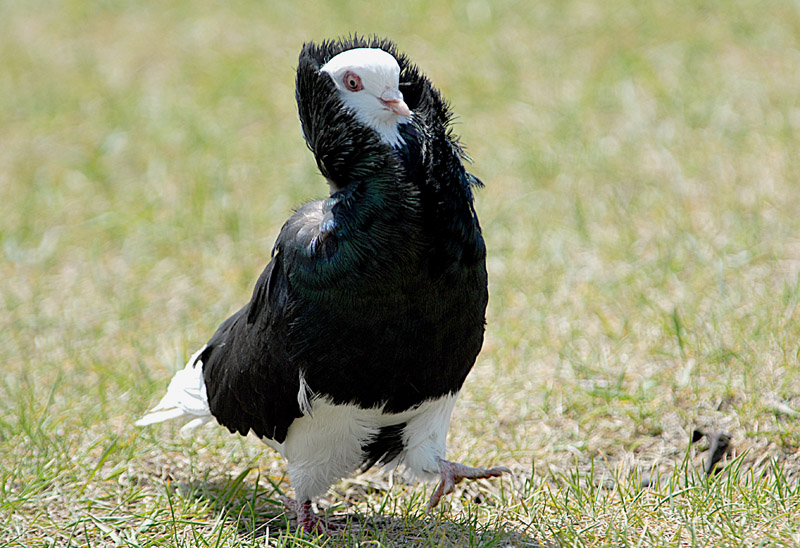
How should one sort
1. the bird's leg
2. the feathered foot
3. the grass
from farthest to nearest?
the grass → the feathered foot → the bird's leg

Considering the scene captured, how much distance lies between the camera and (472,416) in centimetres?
432

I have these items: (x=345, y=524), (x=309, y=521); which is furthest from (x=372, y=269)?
(x=345, y=524)

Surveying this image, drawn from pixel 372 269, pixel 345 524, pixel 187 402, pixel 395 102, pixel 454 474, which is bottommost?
pixel 345 524

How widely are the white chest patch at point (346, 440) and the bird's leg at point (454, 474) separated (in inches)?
2.5

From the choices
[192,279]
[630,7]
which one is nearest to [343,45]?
→ [192,279]

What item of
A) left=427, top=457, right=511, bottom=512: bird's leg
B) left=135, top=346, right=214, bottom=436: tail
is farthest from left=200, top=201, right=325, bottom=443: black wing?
left=427, top=457, right=511, bottom=512: bird's leg

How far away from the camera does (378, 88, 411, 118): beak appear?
2828 mm

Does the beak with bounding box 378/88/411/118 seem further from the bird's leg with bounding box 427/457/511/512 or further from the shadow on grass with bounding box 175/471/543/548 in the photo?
the shadow on grass with bounding box 175/471/543/548

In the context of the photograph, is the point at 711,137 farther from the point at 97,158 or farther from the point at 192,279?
the point at 97,158

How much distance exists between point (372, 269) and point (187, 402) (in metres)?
1.40

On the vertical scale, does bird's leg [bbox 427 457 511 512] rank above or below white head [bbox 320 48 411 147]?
below

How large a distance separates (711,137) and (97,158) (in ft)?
14.8

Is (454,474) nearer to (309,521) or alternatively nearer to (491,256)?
(309,521)

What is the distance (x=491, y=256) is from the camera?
568 centimetres
